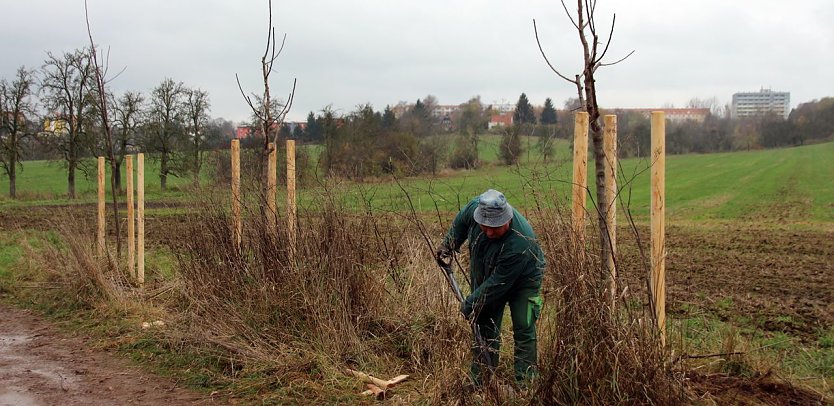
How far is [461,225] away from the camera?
4.95 meters

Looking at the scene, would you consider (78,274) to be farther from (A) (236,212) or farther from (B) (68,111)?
(B) (68,111)

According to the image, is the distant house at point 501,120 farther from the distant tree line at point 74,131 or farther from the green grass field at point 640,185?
the distant tree line at point 74,131

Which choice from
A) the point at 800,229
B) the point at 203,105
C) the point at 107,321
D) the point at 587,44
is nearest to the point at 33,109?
the point at 203,105

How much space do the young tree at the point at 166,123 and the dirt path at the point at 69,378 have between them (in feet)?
94.4

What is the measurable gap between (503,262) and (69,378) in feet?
12.5

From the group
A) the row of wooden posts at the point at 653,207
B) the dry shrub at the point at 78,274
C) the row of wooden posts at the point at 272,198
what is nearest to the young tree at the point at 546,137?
the row of wooden posts at the point at 653,207

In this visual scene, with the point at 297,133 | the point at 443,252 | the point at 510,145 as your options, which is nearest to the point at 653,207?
the point at 510,145

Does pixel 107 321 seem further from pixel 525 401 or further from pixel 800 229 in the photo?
pixel 800 229

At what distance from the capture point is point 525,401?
3840 mm

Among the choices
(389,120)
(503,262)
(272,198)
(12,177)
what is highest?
(389,120)

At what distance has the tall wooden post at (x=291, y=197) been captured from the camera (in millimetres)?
6128

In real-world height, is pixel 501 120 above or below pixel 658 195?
above

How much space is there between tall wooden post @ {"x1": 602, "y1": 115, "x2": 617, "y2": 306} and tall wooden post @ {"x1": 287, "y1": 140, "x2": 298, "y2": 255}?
295cm

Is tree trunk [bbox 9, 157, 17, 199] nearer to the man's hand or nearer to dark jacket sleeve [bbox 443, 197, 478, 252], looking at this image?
dark jacket sleeve [bbox 443, 197, 478, 252]
